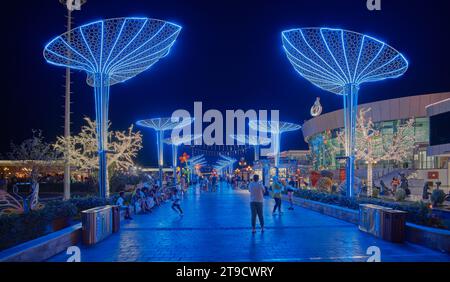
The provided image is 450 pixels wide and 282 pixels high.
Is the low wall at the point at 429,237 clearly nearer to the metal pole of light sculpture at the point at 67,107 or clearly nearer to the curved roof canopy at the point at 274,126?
the metal pole of light sculpture at the point at 67,107

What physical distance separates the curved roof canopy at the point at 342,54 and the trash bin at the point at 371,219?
800 cm

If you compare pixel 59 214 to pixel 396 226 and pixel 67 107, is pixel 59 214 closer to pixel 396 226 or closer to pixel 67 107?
pixel 396 226

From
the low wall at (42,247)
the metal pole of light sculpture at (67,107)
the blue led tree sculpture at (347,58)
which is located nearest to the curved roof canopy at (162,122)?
the metal pole of light sculpture at (67,107)

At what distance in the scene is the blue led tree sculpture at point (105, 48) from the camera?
15680 millimetres

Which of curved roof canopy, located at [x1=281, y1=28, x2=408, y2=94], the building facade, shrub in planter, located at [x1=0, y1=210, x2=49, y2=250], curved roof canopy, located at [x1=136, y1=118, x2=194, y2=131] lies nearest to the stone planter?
shrub in planter, located at [x1=0, y1=210, x2=49, y2=250]

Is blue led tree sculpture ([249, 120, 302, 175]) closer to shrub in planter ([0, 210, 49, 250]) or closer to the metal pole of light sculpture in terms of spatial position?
the metal pole of light sculpture

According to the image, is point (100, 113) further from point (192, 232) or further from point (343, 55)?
point (343, 55)

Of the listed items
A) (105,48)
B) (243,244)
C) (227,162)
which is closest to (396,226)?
(243,244)

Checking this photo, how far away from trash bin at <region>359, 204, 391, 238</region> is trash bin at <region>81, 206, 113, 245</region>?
646cm

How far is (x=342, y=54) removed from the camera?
1791 centimetres

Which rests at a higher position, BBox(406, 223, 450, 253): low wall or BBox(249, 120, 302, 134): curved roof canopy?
BBox(249, 120, 302, 134): curved roof canopy

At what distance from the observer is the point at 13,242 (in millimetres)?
8336

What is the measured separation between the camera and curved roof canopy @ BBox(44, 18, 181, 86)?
51.3 feet
